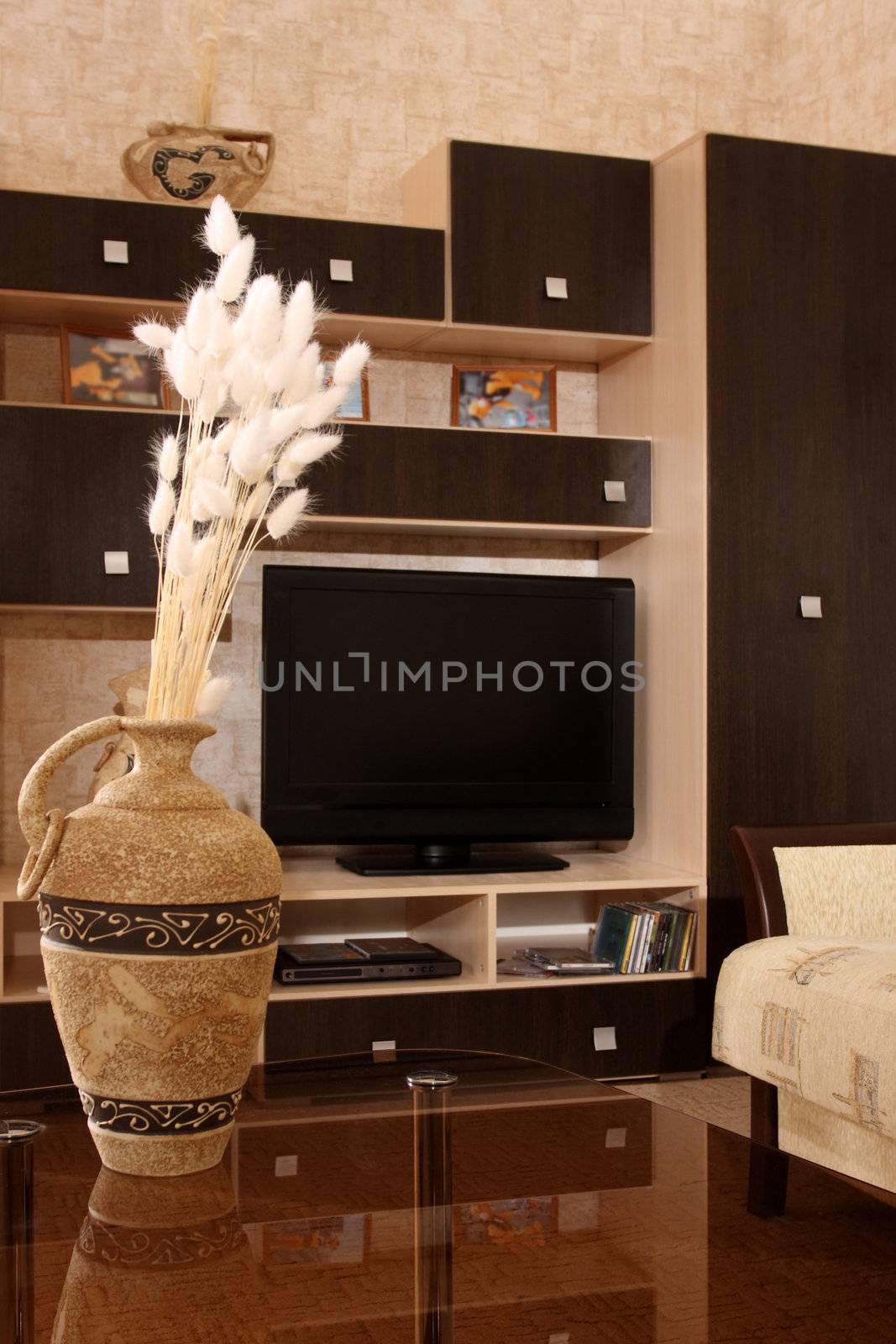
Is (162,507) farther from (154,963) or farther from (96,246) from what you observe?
(96,246)

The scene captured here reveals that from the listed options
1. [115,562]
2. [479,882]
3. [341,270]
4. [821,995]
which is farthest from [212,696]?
[341,270]

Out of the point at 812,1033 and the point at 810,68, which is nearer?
the point at 812,1033

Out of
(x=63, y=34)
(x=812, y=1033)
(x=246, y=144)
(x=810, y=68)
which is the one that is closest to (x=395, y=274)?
(x=246, y=144)

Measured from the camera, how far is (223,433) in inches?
55.1

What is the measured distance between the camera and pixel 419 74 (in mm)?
3961

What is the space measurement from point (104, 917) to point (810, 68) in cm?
373

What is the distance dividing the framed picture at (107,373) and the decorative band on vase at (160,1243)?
2515 mm

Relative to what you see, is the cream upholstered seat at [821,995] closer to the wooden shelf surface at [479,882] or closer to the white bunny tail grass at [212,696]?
the wooden shelf surface at [479,882]

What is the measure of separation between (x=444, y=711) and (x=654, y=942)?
791mm

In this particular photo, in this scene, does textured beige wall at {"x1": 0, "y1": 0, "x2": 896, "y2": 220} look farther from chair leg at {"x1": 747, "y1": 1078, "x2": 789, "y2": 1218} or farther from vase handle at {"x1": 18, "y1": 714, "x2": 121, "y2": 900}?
chair leg at {"x1": 747, "y1": 1078, "x2": 789, "y2": 1218}

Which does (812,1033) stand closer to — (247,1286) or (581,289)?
(247,1286)

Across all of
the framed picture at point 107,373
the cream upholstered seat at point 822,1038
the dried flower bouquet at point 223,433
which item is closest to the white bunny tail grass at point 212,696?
the dried flower bouquet at point 223,433

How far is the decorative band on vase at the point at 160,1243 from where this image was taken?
1.25 metres

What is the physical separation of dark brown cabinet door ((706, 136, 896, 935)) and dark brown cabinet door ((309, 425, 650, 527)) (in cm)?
30
